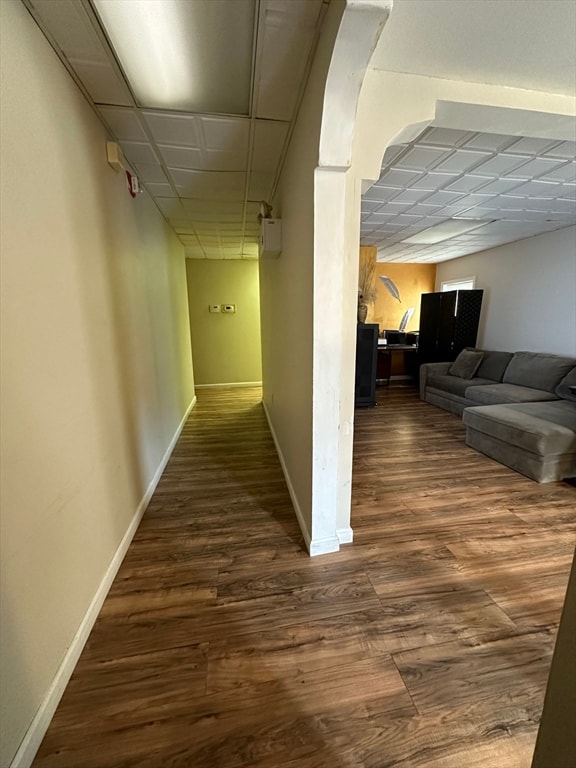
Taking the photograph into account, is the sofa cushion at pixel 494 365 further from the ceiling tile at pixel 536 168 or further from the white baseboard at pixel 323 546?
the white baseboard at pixel 323 546

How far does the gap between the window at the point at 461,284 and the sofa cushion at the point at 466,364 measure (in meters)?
1.54

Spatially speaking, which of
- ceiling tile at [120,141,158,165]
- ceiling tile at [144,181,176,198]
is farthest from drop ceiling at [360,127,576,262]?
ceiling tile at [144,181,176,198]

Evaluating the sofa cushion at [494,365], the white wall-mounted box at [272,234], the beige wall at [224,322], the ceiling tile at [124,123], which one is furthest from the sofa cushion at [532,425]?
the beige wall at [224,322]

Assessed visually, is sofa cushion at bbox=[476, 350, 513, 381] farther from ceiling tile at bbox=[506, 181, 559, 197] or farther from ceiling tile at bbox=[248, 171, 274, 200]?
ceiling tile at bbox=[248, 171, 274, 200]

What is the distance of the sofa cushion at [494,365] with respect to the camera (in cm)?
432

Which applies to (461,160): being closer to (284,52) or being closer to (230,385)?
(284,52)

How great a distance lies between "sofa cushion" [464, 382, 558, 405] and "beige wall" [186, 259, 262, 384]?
12.0ft

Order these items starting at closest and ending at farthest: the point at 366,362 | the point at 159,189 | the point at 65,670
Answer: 1. the point at 65,670
2. the point at 159,189
3. the point at 366,362

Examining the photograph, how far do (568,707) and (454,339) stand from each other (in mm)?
5440

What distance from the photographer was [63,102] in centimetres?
124

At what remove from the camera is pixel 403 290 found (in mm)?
6410

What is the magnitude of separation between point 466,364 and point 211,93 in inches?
182

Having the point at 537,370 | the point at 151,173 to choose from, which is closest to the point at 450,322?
the point at 537,370

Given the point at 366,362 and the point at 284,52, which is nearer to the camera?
the point at 284,52
